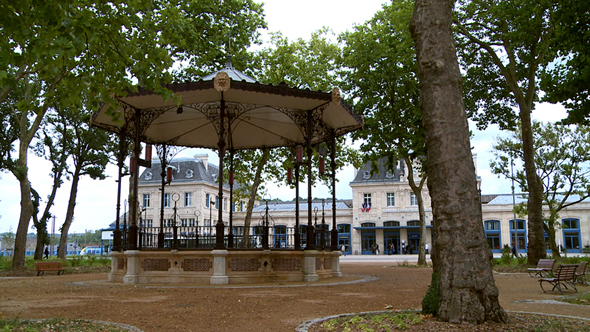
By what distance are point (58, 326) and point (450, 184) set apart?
18.7ft

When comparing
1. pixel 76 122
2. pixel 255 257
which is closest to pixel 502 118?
pixel 255 257

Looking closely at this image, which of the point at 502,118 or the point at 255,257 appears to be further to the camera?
the point at 502,118

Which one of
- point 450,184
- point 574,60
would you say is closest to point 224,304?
point 450,184

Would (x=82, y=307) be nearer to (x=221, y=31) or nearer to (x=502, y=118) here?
(x=221, y=31)

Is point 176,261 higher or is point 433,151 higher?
point 433,151

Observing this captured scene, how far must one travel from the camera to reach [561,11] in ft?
47.9

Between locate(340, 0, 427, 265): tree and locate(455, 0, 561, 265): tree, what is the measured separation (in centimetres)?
294

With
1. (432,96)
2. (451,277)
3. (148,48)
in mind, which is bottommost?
(451,277)

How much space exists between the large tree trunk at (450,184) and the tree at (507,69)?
13.5 meters

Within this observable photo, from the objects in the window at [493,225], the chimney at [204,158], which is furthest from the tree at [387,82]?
the chimney at [204,158]

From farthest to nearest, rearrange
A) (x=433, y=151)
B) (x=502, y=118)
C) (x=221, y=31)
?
(x=502, y=118) < (x=221, y=31) < (x=433, y=151)

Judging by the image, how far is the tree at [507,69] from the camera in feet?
→ 66.9

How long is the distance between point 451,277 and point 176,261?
32.0 ft

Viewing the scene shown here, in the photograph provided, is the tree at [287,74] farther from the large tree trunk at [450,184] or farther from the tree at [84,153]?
the large tree trunk at [450,184]
